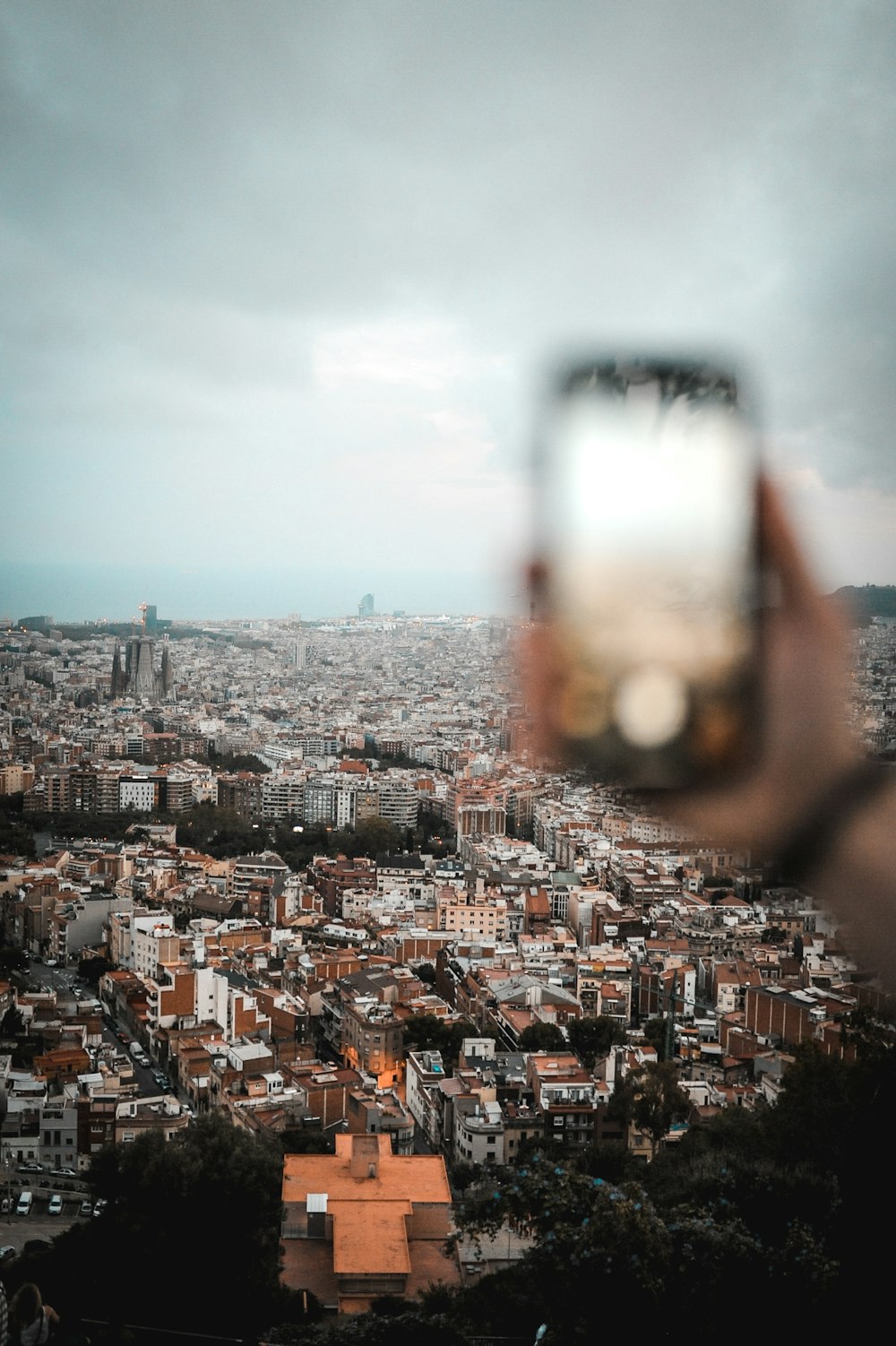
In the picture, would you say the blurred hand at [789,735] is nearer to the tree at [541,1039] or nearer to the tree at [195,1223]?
the tree at [195,1223]

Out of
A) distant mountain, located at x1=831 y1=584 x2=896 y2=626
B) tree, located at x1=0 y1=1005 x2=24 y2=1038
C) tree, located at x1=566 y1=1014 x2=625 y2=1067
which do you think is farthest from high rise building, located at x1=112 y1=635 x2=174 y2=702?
distant mountain, located at x1=831 y1=584 x2=896 y2=626

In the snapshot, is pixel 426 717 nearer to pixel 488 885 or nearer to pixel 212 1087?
pixel 488 885

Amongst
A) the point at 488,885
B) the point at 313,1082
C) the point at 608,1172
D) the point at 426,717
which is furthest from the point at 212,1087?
the point at 426,717

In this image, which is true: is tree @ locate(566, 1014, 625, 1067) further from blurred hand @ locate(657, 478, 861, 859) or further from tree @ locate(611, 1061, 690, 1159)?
blurred hand @ locate(657, 478, 861, 859)

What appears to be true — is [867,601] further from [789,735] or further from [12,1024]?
[12,1024]

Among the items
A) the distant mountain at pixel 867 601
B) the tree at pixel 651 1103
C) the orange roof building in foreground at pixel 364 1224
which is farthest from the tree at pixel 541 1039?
the distant mountain at pixel 867 601
